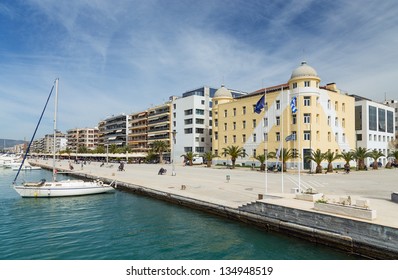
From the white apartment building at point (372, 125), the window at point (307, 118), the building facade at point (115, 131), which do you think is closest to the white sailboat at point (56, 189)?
the window at point (307, 118)

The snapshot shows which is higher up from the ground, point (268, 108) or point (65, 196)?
point (268, 108)

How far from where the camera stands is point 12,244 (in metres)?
15.4

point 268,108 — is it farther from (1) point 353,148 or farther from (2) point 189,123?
(2) point 189,123

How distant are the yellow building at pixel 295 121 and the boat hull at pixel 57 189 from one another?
98.7 feet

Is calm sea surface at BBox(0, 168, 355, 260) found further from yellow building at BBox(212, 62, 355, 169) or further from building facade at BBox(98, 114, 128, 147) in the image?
building facade at BBox(98, 114, 128, 147)

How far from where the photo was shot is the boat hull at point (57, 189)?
29.9 meters

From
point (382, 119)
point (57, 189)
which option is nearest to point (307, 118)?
point (382, 119)

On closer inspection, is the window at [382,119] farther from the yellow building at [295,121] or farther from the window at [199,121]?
the window at [199,121]

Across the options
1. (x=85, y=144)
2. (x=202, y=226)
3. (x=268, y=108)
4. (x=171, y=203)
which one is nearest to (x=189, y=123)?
(x=268, y=108)

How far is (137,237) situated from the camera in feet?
53.1

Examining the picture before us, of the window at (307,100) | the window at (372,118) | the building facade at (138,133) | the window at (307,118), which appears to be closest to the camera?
the window at (307,118)

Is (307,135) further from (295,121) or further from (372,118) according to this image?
(372,118)

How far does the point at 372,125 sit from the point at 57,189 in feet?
230

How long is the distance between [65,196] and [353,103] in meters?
63.5
